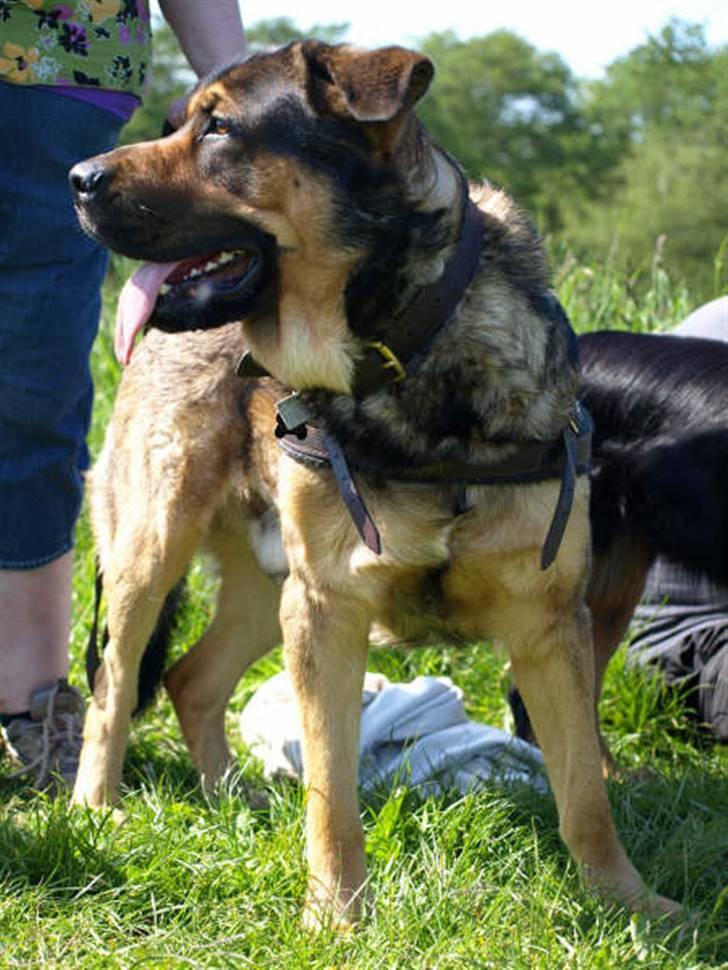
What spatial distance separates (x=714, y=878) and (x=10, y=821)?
5.73 feet

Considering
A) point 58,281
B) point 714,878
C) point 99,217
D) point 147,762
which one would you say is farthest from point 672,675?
point 99,217

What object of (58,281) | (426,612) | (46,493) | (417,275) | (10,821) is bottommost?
(10,821)

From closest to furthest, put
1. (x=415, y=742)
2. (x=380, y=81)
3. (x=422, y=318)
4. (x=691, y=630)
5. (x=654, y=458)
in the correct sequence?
(x=380, y=81) < (x=422, y=318) < (x=415, y=742) < (x=654, y=458) < (x=691, y=630)

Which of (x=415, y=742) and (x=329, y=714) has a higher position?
(x=329, y=714)

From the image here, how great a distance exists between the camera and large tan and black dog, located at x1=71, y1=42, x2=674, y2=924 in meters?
2.96

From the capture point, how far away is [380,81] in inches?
111

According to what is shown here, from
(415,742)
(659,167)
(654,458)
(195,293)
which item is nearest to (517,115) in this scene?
(659,167)

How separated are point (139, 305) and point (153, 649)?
1.54m

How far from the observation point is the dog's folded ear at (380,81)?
2791 millimetres

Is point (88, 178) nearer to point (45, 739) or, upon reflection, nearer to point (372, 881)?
point (372, 881)

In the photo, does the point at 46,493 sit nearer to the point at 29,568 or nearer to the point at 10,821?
the point at 29,568

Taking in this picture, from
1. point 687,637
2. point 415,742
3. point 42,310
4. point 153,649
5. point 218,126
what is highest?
point 218,126

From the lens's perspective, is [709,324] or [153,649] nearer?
[153,649]

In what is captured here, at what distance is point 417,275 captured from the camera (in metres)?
3.04
